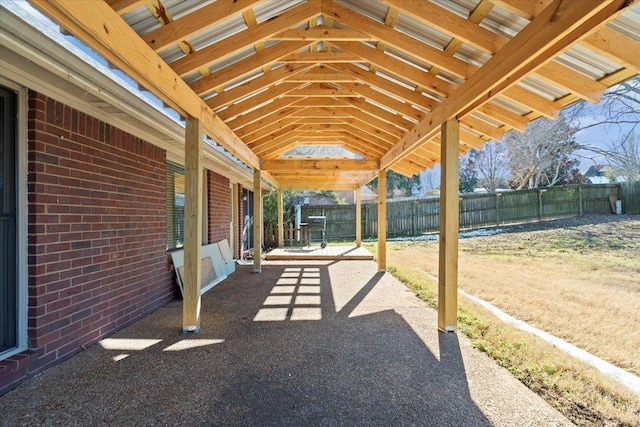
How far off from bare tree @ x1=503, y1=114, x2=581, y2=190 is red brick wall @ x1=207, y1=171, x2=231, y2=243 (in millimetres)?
15043

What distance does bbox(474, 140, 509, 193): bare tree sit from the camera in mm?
21688

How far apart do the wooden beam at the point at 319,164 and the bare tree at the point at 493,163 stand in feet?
58.9

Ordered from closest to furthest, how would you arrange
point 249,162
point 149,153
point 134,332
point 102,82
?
point 102,82 < point 134,332 < point 149,153 < point 249,162

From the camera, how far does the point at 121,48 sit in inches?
82.1

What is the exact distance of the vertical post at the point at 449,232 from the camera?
3445mm

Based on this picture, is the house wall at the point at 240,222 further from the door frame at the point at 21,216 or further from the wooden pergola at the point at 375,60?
the door frame at the point at 21,216

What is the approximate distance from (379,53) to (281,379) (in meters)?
3.32

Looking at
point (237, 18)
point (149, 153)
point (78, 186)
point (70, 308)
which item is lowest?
point (70, 308)

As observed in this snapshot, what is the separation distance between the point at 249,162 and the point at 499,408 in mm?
5295

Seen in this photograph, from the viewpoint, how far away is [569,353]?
9.54 ft

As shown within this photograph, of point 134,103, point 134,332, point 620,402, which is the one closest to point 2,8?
point 134,103

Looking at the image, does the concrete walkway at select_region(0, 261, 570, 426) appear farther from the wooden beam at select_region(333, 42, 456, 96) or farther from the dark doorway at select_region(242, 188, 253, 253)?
the dark doorway at select_region(242, 188, 253, 253)

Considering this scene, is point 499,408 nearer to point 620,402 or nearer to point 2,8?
point 620,402

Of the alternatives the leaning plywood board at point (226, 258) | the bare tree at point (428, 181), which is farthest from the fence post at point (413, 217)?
the bare tree at point (428, 181)
